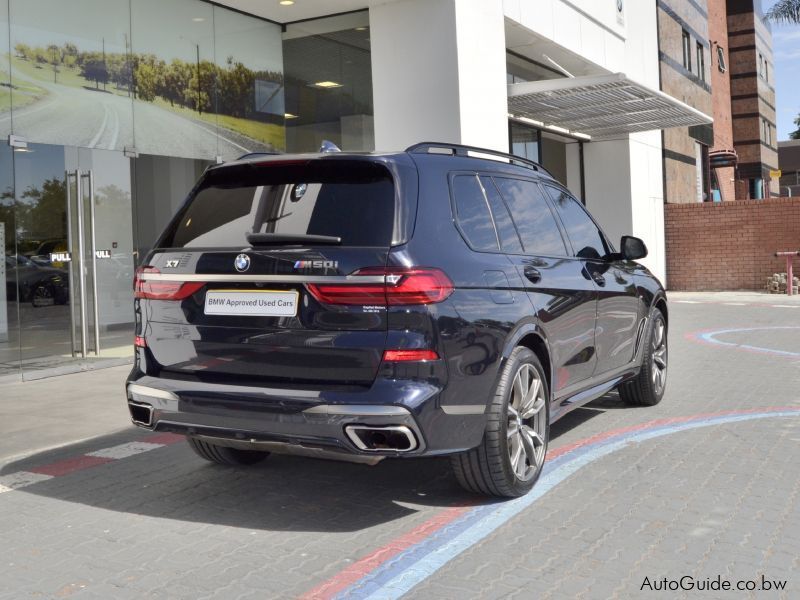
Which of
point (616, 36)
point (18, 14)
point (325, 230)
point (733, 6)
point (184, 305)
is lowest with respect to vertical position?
point (184, 305)

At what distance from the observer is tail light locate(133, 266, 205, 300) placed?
4.48 meters

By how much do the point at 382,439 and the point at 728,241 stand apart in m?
20.4

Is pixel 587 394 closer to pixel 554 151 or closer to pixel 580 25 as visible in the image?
pixel 580 25

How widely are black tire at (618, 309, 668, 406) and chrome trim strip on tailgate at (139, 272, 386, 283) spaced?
12.1 feet

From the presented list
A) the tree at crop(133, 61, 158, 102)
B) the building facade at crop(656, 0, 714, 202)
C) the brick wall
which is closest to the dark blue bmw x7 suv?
the tree at crop(133, 61, 158, 102)

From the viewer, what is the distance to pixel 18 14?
10.3 metres

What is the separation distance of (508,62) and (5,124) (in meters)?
9.51

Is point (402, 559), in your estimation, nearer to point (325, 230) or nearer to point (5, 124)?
point (325, 230)

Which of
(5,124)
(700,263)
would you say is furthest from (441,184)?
(700,263)

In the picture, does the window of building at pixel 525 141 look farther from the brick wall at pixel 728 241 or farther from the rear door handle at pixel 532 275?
the rear door handle at pixel 532 275

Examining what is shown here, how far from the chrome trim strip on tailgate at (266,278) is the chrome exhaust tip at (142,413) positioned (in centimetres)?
63

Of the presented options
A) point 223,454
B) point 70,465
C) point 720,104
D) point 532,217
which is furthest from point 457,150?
point 720,104

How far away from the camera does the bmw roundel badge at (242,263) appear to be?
4.30 meters

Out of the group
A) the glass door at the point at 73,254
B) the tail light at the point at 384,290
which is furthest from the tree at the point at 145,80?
the tail light at the point at 384,290
